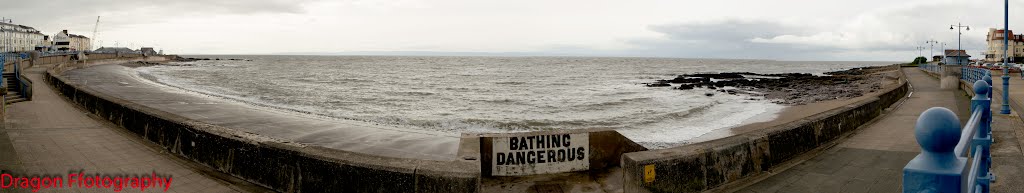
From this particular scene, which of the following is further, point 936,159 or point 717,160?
point 717,160

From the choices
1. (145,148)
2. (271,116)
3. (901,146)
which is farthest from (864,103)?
(271,116)

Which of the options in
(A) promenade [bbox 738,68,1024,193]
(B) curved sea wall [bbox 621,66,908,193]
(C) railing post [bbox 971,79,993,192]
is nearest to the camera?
(C) railing post [bbox 971,79,993,192]

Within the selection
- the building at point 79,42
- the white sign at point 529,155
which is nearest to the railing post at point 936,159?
the white sign at point 529,155

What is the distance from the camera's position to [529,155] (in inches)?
284

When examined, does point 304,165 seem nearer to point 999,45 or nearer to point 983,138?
point 983,138

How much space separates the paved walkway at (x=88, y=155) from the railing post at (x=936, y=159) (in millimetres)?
6671

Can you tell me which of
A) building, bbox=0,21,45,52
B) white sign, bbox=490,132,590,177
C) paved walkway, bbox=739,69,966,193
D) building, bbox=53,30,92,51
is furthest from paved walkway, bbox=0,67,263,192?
building, bbox=53,30,92,51

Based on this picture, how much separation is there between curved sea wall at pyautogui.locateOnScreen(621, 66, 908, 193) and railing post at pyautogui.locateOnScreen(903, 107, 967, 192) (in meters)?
3.89

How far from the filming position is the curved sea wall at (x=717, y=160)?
577cm

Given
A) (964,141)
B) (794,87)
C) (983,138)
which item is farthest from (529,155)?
(794,87)

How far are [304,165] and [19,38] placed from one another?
489ft

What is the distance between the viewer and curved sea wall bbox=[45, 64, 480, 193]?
5340mm

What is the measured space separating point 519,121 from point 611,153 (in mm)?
12173

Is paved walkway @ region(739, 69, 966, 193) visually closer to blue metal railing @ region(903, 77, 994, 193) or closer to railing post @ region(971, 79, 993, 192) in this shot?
railing post @ region(971, 79, 993, 192)
